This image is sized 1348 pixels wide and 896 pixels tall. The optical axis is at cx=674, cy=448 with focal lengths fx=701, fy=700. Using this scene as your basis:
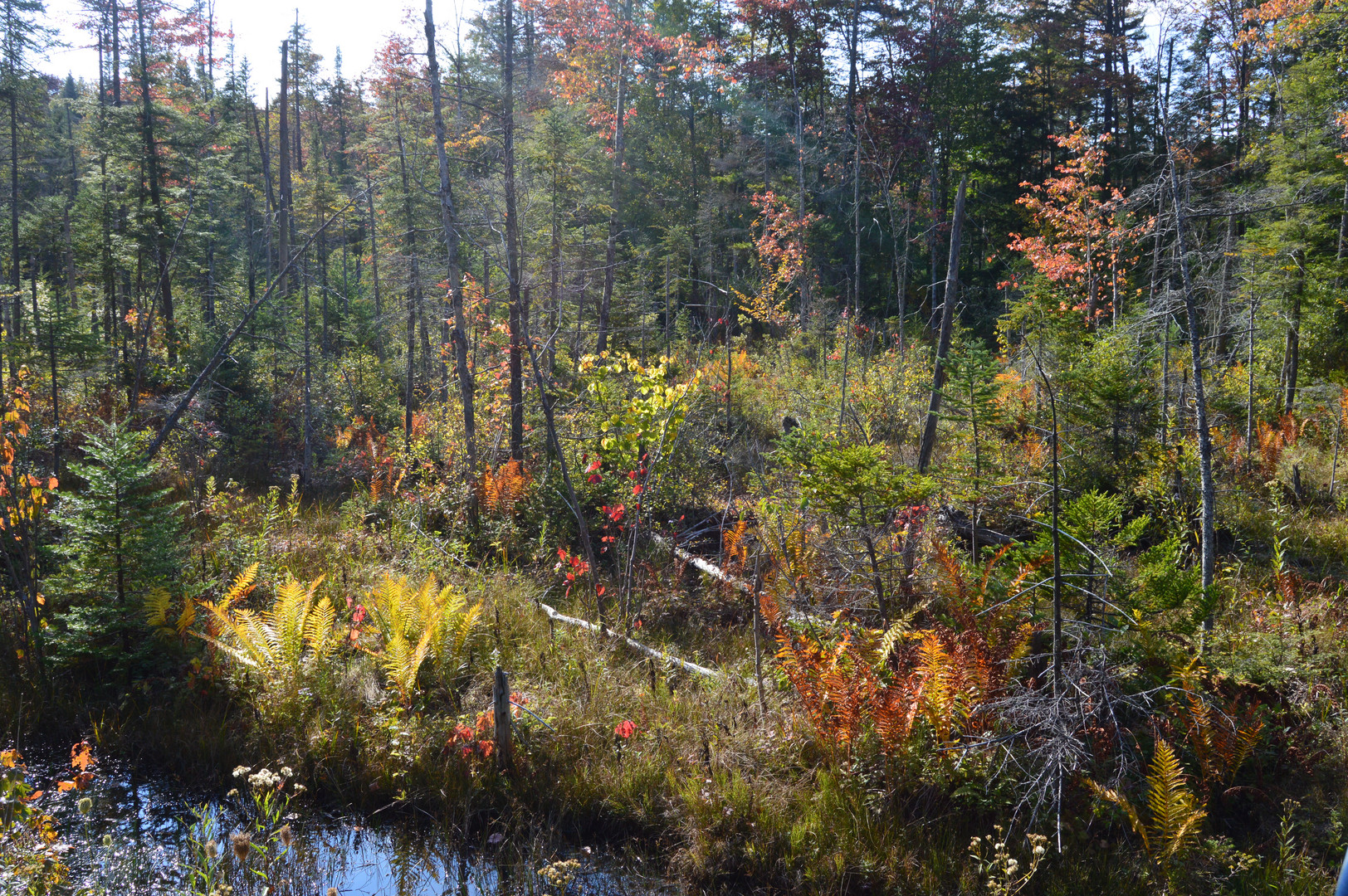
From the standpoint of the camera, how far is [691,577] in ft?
25.5

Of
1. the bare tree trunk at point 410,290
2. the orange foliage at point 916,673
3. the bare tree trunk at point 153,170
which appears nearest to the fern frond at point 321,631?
the orange foliage at point 916,673

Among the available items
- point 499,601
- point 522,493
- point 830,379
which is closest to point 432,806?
point 499,601

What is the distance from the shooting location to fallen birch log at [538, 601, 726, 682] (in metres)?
5.73

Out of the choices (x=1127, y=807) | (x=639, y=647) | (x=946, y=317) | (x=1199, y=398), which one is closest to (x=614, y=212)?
(x=946, y=317)

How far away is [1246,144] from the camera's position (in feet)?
61.6

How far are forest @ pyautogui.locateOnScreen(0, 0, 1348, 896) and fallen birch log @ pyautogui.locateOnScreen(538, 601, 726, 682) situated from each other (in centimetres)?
6

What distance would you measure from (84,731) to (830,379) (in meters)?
11.4

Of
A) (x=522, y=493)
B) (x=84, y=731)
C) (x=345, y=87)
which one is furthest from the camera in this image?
(x=345, y=87)

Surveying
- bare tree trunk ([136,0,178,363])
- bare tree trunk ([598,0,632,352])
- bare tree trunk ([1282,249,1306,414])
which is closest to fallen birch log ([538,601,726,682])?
bare tree trunk ([598,0,632,352])

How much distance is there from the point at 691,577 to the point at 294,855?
4.49 metres

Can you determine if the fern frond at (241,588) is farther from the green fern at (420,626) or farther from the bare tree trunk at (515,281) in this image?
the bare tree trunk at (515,281)

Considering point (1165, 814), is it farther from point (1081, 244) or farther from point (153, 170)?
point (153, 170)

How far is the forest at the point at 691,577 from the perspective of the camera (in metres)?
4.16

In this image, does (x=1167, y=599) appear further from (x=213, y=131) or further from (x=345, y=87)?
(x=345, y=87)
